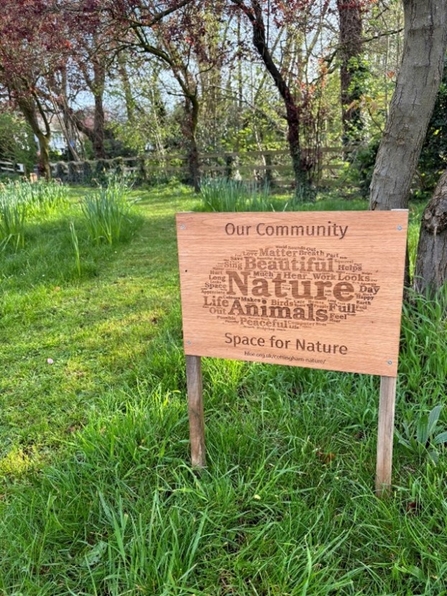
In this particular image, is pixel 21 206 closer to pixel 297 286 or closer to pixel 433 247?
pixel 433 247

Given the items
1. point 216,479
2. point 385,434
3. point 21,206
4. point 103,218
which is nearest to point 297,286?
point 385,434

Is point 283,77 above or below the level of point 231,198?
above

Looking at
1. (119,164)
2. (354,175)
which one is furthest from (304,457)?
(119,164)

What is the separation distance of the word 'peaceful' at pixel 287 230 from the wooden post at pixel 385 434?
492 mm

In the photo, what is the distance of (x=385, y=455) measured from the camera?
4.81 feet

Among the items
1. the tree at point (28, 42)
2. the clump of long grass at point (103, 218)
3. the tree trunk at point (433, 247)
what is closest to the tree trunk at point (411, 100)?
the tree trunk at point (433, 247)

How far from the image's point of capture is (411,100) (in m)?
2.25

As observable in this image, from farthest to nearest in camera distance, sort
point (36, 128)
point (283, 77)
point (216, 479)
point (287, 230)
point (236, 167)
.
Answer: point (36, 128) → point (236, 167) → point (283, 77) → point (216, 479) → point (287, 230)

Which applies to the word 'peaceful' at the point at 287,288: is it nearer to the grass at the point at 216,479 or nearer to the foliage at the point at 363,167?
the grass at the point at 216,479

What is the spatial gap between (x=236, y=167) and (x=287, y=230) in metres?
10.4

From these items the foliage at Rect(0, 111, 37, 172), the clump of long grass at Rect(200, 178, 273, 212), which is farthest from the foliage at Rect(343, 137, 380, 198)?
the foliage at Rect(0, 111, 37, 172)

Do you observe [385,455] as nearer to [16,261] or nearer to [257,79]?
[16,261]

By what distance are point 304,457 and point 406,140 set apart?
1670 mm

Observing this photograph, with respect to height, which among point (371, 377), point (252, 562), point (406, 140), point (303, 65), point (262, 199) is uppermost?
point (303, 65)
